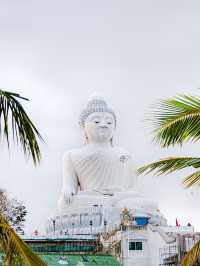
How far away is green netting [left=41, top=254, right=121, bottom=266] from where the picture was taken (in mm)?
23609

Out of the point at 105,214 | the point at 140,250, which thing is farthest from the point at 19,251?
the point at 105,214

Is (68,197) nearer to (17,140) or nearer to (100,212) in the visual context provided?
(100,212)

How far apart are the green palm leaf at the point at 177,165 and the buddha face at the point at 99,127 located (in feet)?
93.3

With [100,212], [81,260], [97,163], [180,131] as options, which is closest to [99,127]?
[97,163]

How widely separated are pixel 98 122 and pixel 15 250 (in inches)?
1179

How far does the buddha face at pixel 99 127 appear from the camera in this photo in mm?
34344

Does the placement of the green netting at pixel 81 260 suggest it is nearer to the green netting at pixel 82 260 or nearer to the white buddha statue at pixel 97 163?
the green netting at pixel 82 260

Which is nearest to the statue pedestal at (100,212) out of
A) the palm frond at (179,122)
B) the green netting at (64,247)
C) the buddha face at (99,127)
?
the green netting at (64,247)

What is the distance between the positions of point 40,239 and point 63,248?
1.29 m

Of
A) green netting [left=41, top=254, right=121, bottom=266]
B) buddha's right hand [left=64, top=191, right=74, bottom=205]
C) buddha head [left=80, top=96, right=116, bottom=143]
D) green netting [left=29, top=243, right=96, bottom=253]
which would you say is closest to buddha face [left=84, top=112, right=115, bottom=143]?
buddha head [left=80, top=96, right=116, bottom=143]

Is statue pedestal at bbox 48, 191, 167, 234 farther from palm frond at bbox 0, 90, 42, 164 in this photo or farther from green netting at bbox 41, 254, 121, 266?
palm frond at bbox 0, 90, 42, 164

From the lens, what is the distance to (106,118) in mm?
34750

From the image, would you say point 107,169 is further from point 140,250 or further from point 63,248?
point 140,250

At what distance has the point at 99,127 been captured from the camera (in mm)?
34344
